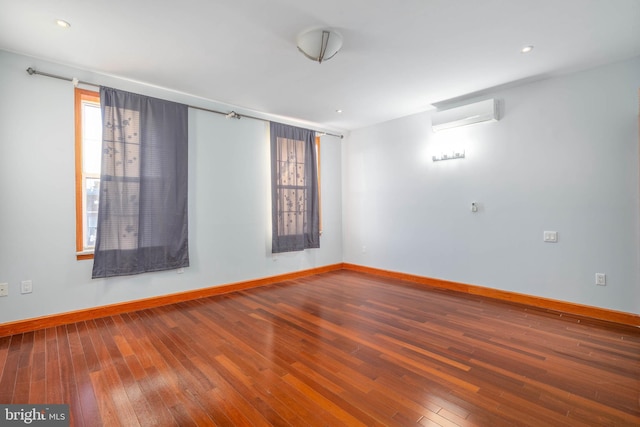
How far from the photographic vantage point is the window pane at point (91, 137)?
130 inches

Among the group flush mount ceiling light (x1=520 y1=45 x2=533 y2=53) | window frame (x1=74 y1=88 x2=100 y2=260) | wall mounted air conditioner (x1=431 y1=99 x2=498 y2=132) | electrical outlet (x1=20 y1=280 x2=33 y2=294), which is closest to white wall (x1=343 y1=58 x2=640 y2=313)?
wall mounted air conditioner (x1=431 y1=99 x2=498 y2=132)

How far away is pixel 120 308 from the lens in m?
3.41

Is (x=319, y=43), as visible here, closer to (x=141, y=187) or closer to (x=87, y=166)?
(x=141, y=187)

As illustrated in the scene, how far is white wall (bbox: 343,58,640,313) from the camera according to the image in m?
3.07

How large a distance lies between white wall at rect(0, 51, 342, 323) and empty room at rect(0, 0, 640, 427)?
0.07ft

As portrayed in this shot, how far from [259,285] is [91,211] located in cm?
239

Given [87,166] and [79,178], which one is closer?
[79,178]

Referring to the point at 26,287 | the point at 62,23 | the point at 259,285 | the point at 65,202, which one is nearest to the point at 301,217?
the point at 259,285

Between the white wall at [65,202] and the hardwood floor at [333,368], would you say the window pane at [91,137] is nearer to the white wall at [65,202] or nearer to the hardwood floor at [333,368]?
the white wall at [65,202]

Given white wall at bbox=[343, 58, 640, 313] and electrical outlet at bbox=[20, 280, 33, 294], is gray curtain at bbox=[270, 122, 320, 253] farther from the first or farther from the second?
electrical outlet at bbox=[20, 280, 33, 294]

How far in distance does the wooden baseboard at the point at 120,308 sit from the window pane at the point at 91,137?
5.11 feet

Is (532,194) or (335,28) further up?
(335,28)

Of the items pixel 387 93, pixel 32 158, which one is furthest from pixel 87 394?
pixel 387 93

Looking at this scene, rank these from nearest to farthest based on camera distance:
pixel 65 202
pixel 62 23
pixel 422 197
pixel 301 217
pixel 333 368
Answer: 1. pixel 333 368
2. pixel 62 23
3. pixel 65 202
4. pixel 422 197
5. pixel 301 217
